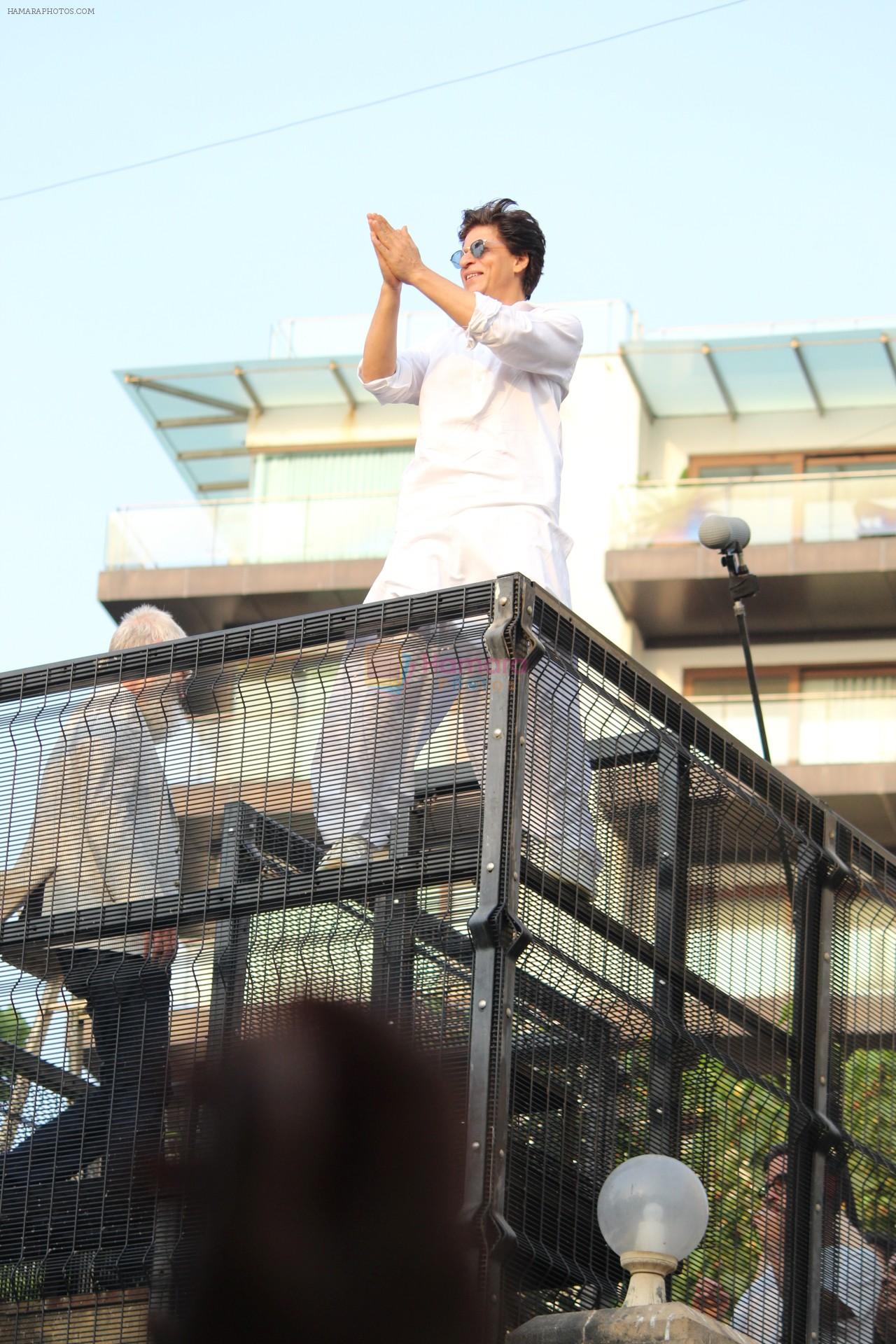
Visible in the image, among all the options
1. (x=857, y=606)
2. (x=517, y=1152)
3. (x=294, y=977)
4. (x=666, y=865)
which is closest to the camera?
(x=517, y=1152)

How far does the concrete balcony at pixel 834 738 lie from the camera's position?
2897cm

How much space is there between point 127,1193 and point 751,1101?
1627mm

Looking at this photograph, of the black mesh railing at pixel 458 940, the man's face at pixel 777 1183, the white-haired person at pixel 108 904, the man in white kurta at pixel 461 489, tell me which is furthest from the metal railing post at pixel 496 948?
the man's face at pixel 777 1183

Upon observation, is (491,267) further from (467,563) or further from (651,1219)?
(651,1219)

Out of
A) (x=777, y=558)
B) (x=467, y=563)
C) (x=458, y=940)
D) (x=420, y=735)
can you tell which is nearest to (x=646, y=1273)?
(x=458, y=940)

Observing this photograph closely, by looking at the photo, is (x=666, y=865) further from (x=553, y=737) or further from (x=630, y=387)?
(x=630, y=387)

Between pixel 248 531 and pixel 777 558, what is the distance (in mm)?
7715

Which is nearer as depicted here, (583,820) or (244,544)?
(583,820)

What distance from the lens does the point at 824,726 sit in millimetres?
29094

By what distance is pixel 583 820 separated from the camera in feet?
18.5

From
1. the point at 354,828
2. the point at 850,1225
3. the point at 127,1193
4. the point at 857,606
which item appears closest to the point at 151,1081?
the point at 127,1193

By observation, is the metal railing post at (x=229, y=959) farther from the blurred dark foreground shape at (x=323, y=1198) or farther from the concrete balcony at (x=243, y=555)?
the concrete balcony at (x=243, y=555)

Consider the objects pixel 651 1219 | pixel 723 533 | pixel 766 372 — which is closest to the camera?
pixel 651 1219

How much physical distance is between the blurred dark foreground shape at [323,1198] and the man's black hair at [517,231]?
273 cm
